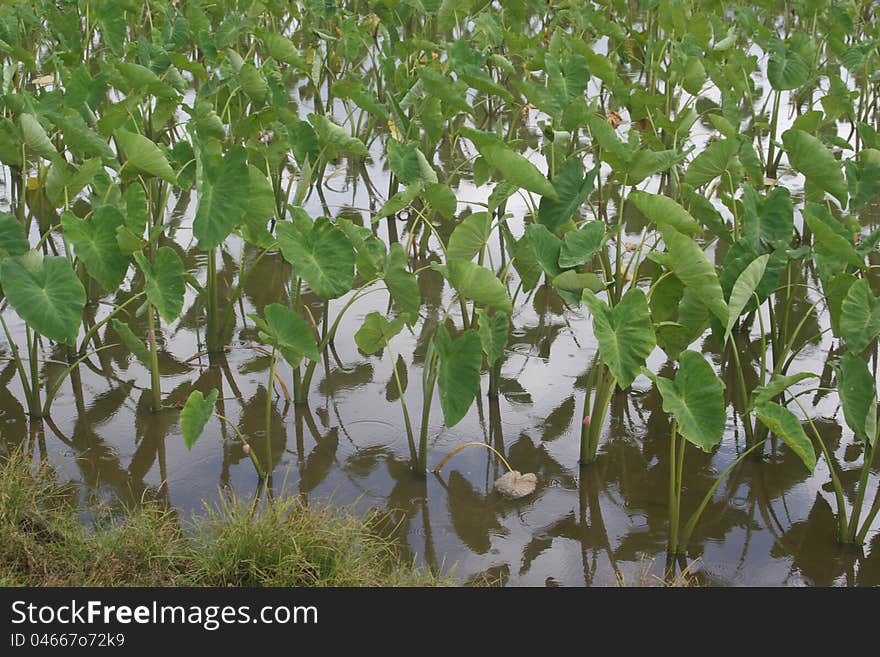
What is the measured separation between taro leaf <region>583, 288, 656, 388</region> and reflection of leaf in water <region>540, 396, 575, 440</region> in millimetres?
674

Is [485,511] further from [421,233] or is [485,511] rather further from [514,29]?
[514,29]

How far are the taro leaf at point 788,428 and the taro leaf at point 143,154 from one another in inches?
70.4

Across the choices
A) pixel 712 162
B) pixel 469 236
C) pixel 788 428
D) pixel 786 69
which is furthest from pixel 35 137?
pixel 786 69

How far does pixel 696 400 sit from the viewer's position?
2453mm

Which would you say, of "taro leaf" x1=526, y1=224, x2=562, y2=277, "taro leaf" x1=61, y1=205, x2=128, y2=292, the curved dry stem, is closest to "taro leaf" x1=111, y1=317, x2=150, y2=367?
"taro leaf" x1=61, y1=205, x2=128, y2=292

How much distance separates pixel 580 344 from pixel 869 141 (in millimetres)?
1242

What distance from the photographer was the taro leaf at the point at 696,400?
2.39 m

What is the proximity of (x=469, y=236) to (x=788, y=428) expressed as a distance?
1050 mm

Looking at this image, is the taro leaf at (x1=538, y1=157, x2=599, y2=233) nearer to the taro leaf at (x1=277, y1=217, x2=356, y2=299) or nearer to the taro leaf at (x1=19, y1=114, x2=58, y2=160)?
the taro leaf at (x1=277, y1=217, x2=356, y2=299)

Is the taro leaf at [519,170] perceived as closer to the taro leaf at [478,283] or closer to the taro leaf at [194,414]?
the taro leaf at [478,283]

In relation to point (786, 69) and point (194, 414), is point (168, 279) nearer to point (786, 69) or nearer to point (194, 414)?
point (194, 414)

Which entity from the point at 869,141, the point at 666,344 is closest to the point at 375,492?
the point at 666,344

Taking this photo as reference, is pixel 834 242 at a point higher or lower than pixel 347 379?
higher

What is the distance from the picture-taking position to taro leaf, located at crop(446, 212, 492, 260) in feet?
9.59
